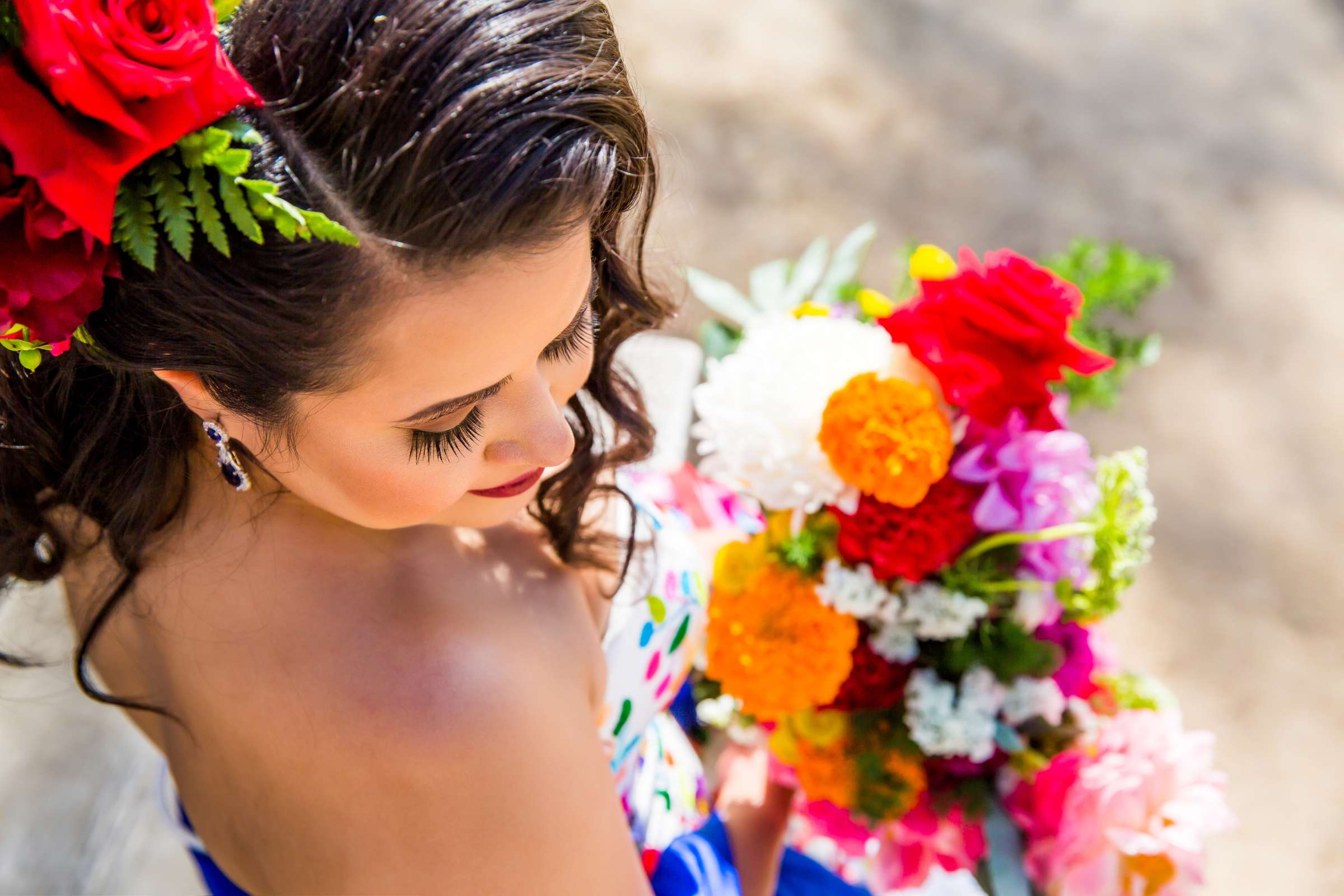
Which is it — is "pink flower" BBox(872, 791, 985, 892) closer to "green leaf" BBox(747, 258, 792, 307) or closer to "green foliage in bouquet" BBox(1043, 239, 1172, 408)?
"green foliage in bouquet" BBox(1043, 239, 1172, 408)

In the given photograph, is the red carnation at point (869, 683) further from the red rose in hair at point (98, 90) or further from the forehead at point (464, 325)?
the red rose in hair at point (98, 90)

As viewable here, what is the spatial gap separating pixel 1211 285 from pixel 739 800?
8.40 feet

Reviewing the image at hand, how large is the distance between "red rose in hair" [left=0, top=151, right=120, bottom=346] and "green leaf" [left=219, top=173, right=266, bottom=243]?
0.10 metres

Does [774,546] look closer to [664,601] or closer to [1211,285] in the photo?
[664,601]

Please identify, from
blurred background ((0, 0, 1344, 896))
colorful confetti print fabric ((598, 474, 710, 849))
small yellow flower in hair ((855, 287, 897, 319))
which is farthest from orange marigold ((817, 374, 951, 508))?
blurred background ((0, 0, 1344, 896))

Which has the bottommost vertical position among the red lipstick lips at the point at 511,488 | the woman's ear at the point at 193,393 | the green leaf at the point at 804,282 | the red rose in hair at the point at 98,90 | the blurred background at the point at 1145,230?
the blurred background at the point at 1145,230

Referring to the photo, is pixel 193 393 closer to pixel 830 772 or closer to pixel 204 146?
pixel 204 146

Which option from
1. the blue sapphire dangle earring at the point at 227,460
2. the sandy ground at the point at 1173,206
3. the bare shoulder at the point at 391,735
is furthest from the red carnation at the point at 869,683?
the sandy ground at the point at 1173,206

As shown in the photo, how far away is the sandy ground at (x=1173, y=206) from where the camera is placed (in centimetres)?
269

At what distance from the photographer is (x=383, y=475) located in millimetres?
963

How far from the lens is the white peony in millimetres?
1309

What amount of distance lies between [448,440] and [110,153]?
36cm

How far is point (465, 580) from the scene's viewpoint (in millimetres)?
1186

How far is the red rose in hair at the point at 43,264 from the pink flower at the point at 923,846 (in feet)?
3.92
